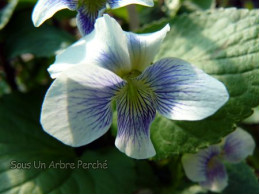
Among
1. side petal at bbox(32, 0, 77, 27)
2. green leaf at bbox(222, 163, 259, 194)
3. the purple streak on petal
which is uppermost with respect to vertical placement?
side petal at bbox(32, 0, 77, 27)

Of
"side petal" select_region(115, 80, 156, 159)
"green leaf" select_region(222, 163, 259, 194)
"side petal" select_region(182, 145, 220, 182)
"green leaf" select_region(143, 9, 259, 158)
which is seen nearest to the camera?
"side petal" select_region(115, 80, 156, 159)

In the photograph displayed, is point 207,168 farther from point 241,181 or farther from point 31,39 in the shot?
point 31,39

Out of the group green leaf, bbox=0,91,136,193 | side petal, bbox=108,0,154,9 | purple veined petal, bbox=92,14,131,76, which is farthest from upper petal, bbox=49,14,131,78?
green leaf, bbox=0,91,136,193

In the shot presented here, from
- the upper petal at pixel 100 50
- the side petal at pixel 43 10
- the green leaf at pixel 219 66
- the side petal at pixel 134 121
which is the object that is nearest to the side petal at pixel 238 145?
the green leaf at pixel 219 66

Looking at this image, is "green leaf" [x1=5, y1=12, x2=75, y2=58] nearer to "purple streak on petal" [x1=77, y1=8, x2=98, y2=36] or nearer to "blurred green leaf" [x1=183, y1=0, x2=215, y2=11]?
"purple streak on petal" [x1=77, y1=8, x2=98, y2=36]

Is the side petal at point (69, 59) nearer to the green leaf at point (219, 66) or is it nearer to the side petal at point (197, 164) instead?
the green leaf at point (219, 66)
